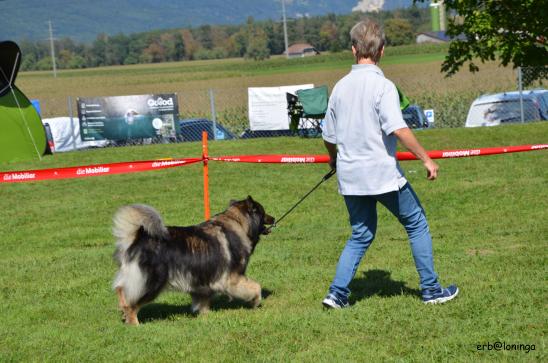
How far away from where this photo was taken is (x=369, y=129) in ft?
18.0

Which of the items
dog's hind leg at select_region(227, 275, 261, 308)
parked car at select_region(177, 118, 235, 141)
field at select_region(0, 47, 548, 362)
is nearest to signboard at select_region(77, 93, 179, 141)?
parked car at select_region(177, 118, 235, 141)

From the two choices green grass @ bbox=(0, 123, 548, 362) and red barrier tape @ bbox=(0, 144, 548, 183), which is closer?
green grass @ bbox=(0, 123, 548, 362)

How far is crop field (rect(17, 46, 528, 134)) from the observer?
27953mm

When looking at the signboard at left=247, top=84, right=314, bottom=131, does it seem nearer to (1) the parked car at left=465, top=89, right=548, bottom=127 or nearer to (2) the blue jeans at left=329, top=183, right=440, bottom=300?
(1) the parked car at left=465, top=89, right=548, bottom=127

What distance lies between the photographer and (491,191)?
11.8m

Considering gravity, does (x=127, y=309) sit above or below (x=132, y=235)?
below

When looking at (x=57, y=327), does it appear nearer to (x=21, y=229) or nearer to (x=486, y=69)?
(x=21, y=229)

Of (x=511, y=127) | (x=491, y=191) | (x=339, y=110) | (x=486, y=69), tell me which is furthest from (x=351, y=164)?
(x=486, y=69)

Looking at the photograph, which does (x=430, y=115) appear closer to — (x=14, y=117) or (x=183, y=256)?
(x=14, y=117)

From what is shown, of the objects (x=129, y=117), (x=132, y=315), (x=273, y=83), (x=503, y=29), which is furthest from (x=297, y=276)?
(x=273, y=83)

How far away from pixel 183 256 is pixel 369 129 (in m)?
1.65

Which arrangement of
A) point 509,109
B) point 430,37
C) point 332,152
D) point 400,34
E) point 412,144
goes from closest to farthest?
A: point 412,144 < point 332,152 < point 509,109 < point 430,37 < point 400,34

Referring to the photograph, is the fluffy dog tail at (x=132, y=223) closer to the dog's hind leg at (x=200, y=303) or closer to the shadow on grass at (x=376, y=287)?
the dog's hind leg at (x=200, y=303)

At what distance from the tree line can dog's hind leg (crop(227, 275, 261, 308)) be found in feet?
203
